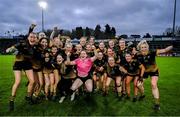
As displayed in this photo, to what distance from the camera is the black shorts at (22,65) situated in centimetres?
988

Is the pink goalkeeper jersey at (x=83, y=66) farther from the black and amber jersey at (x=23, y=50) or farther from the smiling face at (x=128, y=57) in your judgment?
the black and amber jersey at (x=23, y=50)

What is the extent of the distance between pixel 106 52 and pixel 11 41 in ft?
285

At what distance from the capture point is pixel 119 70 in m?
11.7

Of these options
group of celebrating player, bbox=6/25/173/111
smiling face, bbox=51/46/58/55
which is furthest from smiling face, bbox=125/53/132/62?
smiling face, bbox=51/46/58/55

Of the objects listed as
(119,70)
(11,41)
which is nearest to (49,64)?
(119,70)

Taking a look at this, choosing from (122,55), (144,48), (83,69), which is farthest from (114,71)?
(144,48)

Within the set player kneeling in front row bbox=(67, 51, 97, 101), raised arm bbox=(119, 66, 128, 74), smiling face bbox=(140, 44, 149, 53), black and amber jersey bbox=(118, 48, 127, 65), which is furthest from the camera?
black and amber jersey bbox=(118, 48, 127, 65)

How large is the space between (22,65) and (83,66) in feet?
7.46

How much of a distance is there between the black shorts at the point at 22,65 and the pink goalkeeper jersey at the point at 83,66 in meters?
1.82

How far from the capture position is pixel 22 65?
996 cm

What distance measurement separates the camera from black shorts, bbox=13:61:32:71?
9883 millimetres

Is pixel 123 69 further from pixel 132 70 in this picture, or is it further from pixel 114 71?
pixel 114 71

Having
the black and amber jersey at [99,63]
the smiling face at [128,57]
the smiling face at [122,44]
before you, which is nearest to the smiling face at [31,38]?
the black and amber jersey at [99,63]

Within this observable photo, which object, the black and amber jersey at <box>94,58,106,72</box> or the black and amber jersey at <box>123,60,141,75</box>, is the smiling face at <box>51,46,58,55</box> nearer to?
the black and amber jersey at <box>94,58,106,72</box>
